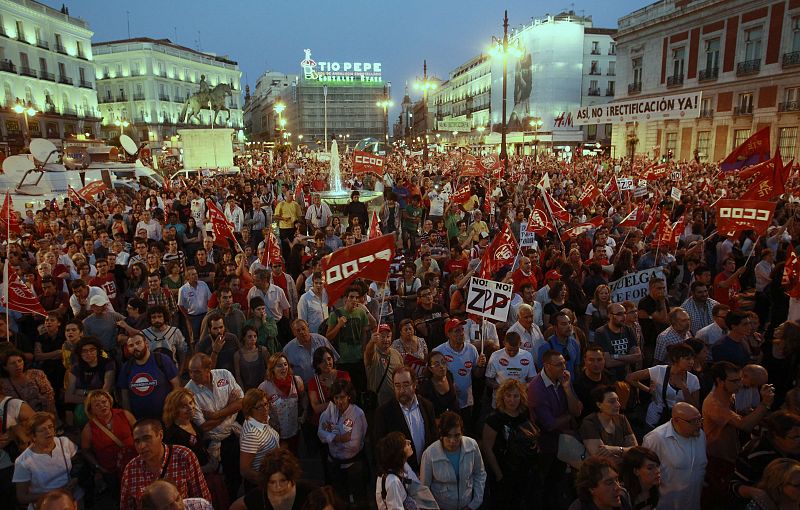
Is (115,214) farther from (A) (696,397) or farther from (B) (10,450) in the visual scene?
(A) (696,397)

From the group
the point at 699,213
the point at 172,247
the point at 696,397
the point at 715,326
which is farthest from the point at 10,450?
the point at 699,213

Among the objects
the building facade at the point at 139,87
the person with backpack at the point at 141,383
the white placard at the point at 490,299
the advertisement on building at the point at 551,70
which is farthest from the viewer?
the building facade at the point at 139,87

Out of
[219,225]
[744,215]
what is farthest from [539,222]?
[219,225]

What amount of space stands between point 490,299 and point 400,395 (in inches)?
79.6

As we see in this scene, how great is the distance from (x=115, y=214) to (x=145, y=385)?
1011cm

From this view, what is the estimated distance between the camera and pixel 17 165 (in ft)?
64.2

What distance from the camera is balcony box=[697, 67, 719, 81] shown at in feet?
113

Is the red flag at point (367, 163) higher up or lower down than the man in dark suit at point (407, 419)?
higher up

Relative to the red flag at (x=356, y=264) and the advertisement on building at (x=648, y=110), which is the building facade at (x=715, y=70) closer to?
the advertisement on building at (x=648, y=110)

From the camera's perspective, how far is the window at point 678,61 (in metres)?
37.4

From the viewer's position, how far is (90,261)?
30.6 ft

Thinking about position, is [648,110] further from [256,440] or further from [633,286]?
[256,440]

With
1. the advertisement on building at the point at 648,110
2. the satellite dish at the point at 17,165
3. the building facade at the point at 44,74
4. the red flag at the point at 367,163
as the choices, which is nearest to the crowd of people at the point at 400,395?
the red flag at the point at 367,163

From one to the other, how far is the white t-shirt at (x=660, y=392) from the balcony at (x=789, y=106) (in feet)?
102
